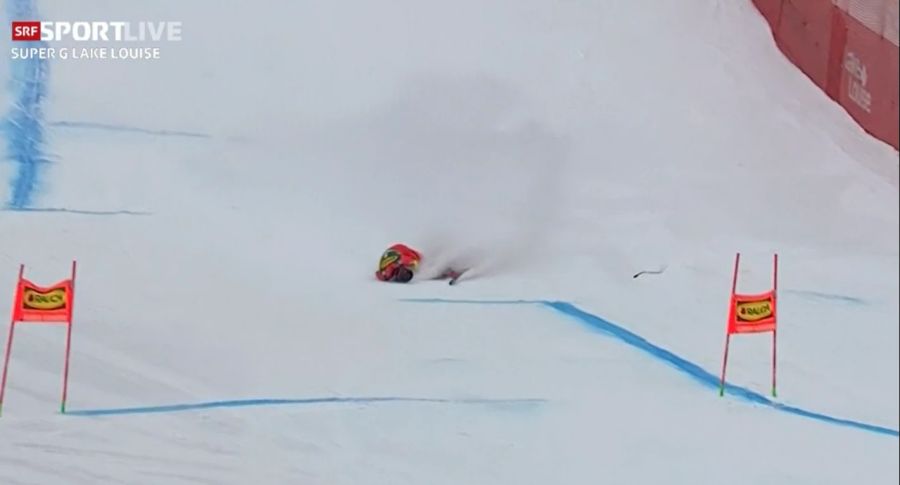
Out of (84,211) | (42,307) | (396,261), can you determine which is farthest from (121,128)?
(396,261)

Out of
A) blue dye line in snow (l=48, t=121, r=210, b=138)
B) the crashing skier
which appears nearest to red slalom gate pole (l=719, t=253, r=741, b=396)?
the crashing skier

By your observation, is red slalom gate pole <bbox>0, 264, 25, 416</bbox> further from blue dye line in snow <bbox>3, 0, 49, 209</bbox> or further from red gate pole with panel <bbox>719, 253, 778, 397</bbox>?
red gate pole with panel <bbox>719, 253, 778, 397</bbox>

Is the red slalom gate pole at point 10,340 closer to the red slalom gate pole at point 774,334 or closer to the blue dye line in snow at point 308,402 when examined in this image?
the blue dye line in snow at point 308,402

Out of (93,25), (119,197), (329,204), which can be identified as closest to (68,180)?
(119,197)

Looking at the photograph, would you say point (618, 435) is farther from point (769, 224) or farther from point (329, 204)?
point (329, 204)

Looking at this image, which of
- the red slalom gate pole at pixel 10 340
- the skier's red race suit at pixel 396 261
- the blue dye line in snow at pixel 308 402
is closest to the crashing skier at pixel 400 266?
the skier's red race suit at pixel 396 261

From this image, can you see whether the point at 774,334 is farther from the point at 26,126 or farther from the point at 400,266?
the point at 26,126
